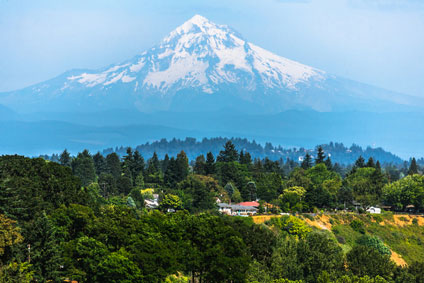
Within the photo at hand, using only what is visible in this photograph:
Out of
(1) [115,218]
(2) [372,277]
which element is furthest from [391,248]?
(1) [115,218]

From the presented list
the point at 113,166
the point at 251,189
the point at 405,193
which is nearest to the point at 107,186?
the point at 113,166

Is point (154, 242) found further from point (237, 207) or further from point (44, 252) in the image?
point (237, 207)

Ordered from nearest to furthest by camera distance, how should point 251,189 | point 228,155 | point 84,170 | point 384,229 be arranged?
point 384,229 → point 251,189 → point 84,170 → point 228,155

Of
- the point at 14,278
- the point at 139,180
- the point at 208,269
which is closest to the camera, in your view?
the point at 14,278

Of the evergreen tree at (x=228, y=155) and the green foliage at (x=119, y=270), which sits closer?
the green foliage at (x=119, y=270)

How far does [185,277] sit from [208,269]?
3145 millimetres

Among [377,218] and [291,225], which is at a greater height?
[377,218]

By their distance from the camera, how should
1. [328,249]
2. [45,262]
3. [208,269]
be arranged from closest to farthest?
[45,262] < [208,269] < [328,249]

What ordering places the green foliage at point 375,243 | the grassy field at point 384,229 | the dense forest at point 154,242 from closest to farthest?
1. the dense forest at point 154,242
2. the green foliage at point 375,243
3. the grassy field at point 384,229

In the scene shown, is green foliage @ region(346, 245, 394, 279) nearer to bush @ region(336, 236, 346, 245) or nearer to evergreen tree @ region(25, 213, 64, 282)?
bush @ region(336, 236, 346, 245)

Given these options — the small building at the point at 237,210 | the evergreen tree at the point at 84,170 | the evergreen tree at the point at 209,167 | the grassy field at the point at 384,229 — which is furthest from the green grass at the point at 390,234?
the evergreen tree at the point at 84,170

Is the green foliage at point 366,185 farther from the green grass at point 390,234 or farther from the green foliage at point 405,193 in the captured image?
the green grass at point 390,234

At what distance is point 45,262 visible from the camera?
37219mm

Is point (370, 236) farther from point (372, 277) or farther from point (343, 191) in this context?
point (372, 277)
